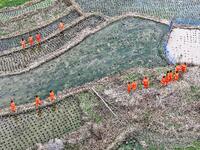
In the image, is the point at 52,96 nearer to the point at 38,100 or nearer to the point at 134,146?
the point at 38,100

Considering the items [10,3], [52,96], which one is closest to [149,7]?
[10,3]

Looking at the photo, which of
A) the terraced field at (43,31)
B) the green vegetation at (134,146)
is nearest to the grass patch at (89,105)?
the green vegetation at (134,146)

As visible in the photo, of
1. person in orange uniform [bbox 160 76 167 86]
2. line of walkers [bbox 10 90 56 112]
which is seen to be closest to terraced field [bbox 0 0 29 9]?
line of walkers [bbox 10 90 56 112]

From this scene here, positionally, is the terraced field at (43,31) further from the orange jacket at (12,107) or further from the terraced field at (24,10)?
the orange jacket at (12,107)

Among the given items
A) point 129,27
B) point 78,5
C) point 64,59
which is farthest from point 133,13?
point 64,59

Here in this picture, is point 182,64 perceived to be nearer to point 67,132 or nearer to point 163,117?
point 163,117

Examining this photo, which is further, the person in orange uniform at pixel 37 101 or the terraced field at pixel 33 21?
the terraced field at pixel 33 21
